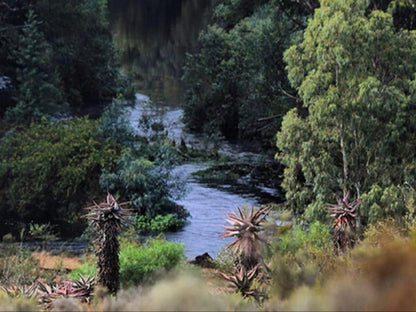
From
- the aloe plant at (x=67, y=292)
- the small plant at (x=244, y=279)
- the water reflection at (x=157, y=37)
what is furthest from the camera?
the water reflection at (x=157, y=37)

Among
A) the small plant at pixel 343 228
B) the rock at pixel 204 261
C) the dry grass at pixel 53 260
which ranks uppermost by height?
the small plant at pixel 343 228

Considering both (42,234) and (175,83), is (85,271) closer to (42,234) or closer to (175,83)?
(42,234)

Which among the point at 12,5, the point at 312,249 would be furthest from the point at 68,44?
the point at 312,249

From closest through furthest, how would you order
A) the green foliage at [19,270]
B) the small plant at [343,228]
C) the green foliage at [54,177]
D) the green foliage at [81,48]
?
the small plant at [343,228] < the green foliage at [19,270] < the green foliage at [54,177] < the green foliage at [81,48]

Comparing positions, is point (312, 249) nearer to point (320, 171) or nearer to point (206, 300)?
point (320, 171)

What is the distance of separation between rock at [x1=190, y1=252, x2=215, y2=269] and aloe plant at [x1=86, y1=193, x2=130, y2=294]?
17.8ft

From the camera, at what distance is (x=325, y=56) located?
60.5 ft

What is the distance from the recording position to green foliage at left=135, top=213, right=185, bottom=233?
2417 centimetres

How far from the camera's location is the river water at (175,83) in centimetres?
2444

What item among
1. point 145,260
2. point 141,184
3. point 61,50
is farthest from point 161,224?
point 61,50

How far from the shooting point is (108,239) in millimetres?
13406

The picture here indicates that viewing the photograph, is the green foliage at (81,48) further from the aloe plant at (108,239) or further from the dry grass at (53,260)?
the aloe plant at (108,239)

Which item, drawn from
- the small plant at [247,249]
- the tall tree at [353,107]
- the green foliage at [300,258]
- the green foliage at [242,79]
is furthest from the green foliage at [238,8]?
the small plant at [247,249]

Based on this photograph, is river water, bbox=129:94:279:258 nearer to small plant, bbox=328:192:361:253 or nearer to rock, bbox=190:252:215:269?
rock, bbox=190:252:215:269
